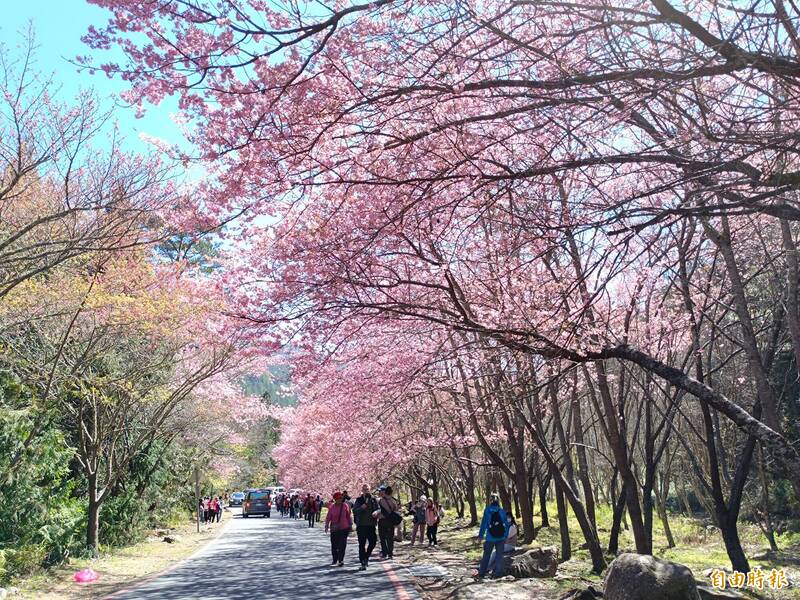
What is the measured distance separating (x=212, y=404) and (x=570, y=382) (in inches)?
739

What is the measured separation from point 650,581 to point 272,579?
25.0 ft

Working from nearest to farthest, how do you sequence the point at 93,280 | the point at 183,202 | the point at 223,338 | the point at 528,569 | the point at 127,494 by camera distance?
the point at 183,202 < the point at 223,338 < the point at 528,569 < the point at 93,280 < the point at 127,494

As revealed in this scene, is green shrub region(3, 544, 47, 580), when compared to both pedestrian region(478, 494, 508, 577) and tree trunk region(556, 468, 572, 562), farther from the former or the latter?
tree trunk region(556, 468, 572, 562)

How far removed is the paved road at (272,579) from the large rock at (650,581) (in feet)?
10.6

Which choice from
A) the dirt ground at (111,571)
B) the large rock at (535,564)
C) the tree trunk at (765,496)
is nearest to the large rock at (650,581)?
the large rock at (535,564)

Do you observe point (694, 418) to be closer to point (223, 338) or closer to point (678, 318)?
point (678, 318)

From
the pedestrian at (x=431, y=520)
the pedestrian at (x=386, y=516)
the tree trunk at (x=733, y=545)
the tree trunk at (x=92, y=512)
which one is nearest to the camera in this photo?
the tree trunk at (x=733, y=545)

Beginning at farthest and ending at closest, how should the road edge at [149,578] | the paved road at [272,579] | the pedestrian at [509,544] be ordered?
the pedestrian at [509,544]
the road edge at [149,578]
the paved road at [272,579]

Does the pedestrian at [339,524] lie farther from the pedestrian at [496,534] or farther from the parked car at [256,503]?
the parked car at [256,503]

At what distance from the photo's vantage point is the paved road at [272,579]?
10984 mm

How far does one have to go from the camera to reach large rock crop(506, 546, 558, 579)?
41.3 ft

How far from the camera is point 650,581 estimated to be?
821cm

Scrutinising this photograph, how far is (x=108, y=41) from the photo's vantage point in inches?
229

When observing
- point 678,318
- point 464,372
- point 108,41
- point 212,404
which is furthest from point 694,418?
point 108,41
